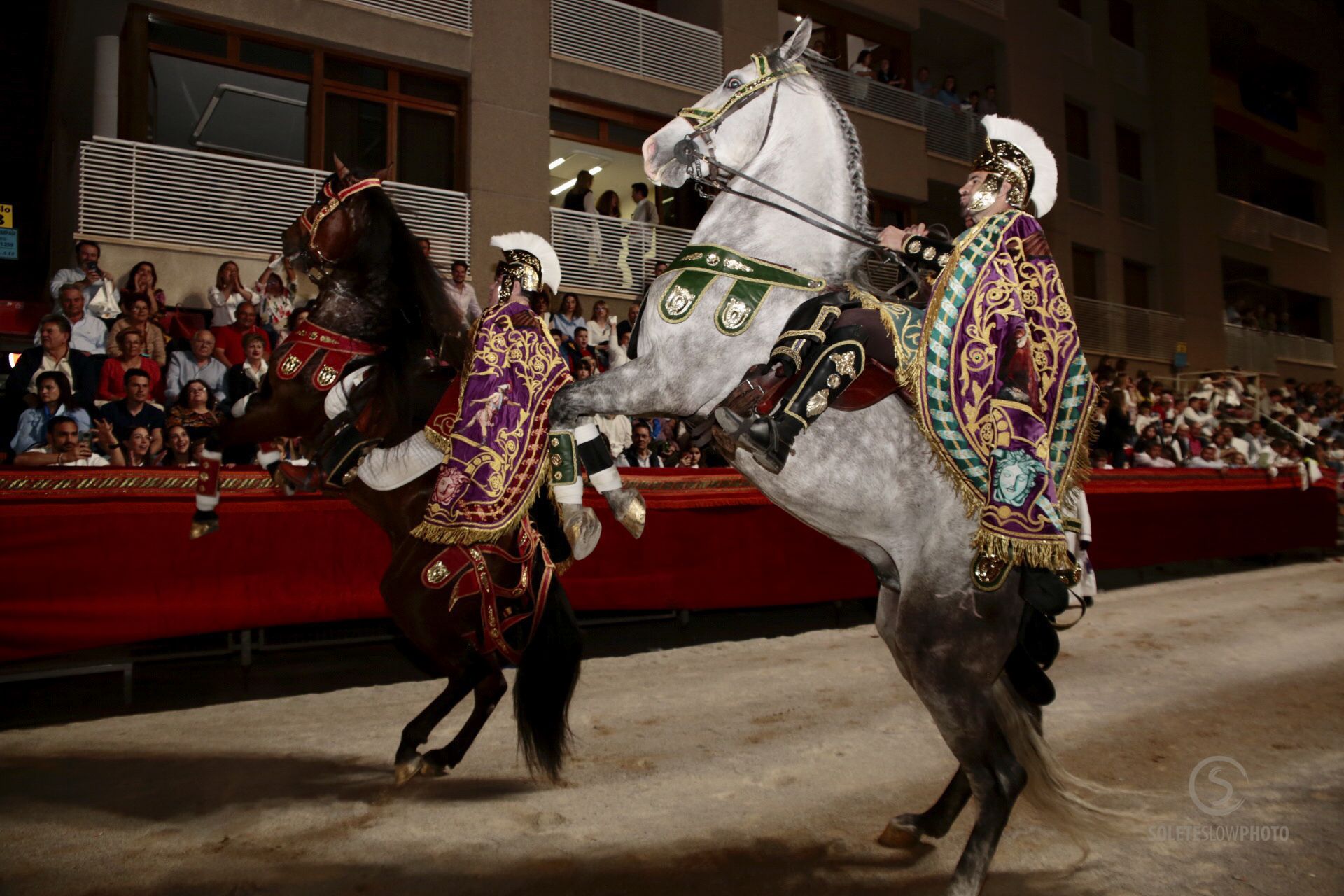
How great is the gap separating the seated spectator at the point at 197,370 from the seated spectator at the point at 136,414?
25.5 inches

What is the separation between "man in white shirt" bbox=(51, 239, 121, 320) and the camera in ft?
25.0

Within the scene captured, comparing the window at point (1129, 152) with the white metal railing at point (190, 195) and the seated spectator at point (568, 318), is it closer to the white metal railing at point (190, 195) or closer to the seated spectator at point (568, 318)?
the seated spectator at point (568, 318)

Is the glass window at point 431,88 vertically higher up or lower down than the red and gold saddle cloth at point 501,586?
higher up

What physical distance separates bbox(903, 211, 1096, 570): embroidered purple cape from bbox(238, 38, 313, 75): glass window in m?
11.1

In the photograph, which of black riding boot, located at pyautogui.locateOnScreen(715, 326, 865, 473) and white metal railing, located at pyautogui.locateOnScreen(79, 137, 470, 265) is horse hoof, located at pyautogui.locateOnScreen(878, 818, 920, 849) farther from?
white metal railing, located at pyautogui.locateOnScreen(79, 137, 470, 265)

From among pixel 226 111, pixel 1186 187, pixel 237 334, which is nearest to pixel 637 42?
pixel 226 111

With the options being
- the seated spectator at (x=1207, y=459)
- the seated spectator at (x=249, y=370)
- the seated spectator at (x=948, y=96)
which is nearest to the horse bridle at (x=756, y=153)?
the seated spectator at (x=249, y=370)

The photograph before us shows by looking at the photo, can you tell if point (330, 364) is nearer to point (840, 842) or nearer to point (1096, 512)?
point (840, 842)

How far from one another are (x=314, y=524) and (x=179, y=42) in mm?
8124

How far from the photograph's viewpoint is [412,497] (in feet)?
12.9

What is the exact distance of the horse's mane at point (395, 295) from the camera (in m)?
3.93

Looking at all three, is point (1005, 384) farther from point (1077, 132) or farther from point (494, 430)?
point (1077, 132)

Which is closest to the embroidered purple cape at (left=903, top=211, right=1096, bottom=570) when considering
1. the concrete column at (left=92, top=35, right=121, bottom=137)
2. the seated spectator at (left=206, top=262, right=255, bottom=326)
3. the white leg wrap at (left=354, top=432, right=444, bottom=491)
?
the white leg wrap at (left=354, top=432, right=444, bottom=491)

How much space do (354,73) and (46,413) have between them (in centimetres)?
759
